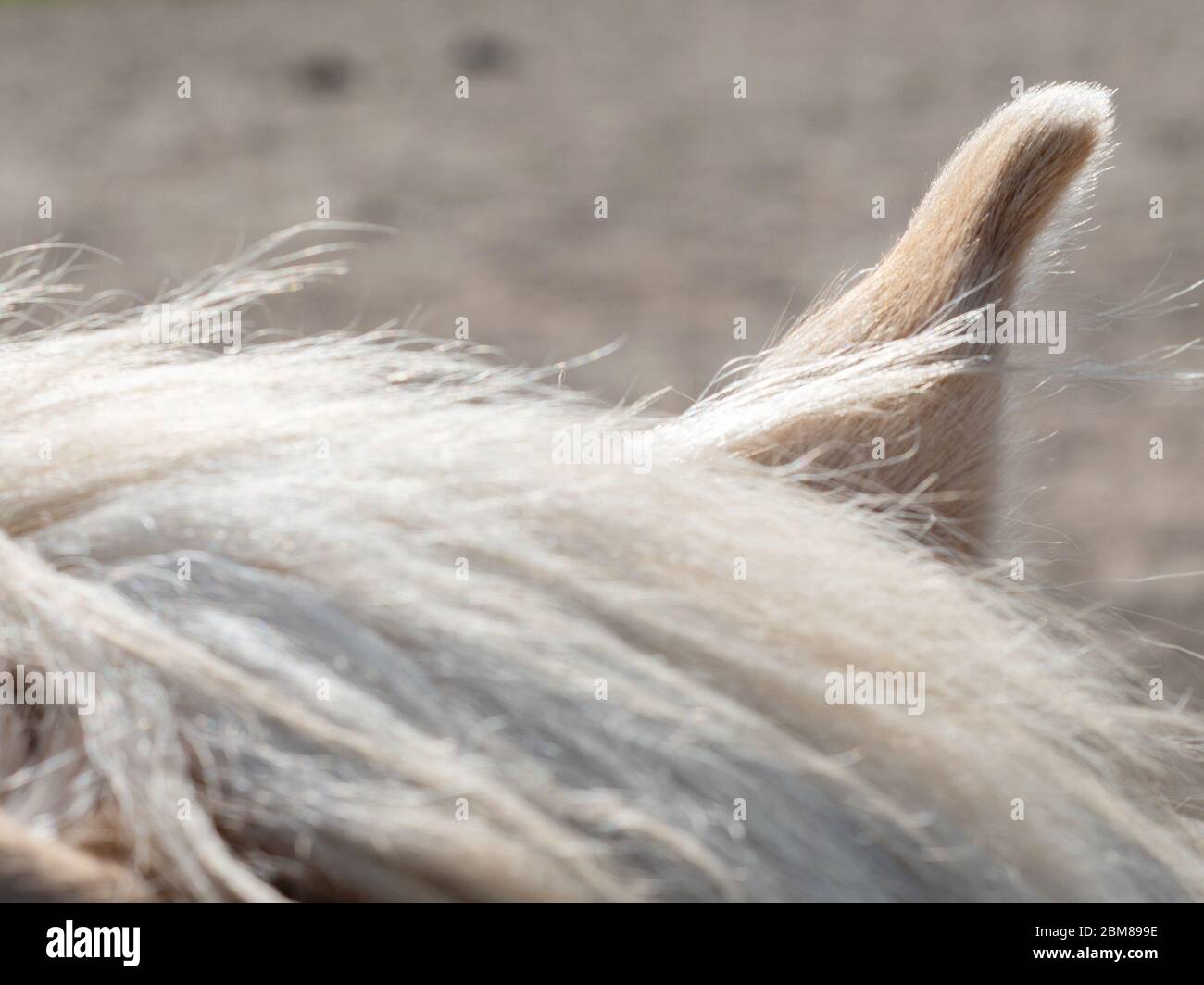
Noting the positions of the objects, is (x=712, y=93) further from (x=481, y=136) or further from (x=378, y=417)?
(x=378, y=417)

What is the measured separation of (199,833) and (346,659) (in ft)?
0.29

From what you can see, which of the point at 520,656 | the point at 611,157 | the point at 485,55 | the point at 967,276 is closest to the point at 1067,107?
the point at 967,276

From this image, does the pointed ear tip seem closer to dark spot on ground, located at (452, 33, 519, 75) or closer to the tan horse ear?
the tan horse ear

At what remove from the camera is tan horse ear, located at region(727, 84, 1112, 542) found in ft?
2.13

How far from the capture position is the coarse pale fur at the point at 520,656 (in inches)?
19.3

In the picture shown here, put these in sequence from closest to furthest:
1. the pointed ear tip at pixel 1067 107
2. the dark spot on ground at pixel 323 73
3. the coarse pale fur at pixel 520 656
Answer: the coarse pale fur at pixel 520 656, the pointed ear tip at pixel 1067 107, the dark spot on ground at pixel 323 73

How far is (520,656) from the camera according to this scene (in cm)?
52

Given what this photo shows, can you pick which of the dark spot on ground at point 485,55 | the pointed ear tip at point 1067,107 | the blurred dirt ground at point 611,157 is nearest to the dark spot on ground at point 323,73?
the blurred dirt ground at point 611,157

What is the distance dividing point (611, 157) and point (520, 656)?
4.11 m

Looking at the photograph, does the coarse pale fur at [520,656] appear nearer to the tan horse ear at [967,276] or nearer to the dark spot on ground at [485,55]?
the tan horse ear at [967,276]

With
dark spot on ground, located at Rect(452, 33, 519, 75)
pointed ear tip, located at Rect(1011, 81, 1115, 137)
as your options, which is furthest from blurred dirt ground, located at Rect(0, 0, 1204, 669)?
pointed ear tip, located at Rect(1011, 81, 1115, 137)

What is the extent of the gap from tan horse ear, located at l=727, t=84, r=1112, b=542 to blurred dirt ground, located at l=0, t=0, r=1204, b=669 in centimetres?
215

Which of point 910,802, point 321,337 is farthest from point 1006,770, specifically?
point 321,337

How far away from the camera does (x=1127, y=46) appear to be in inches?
179
